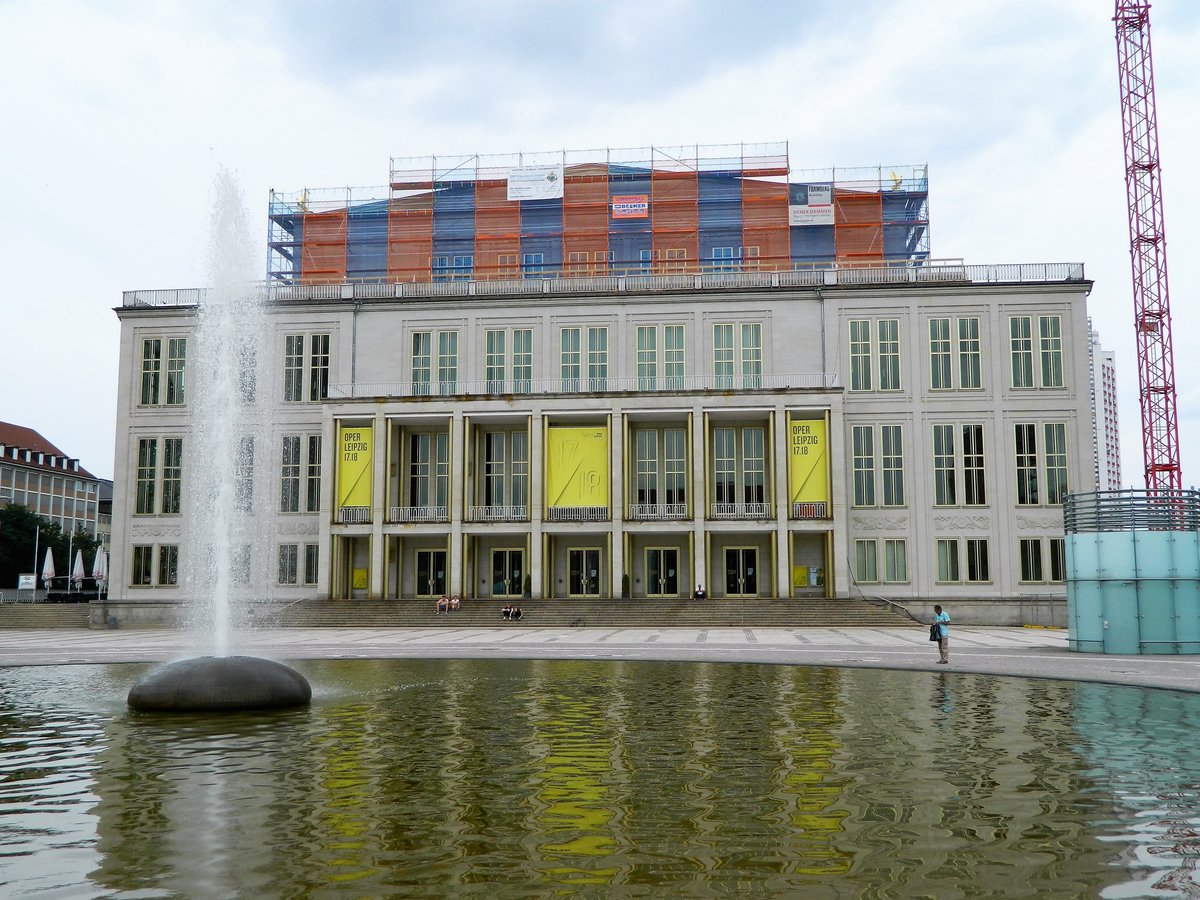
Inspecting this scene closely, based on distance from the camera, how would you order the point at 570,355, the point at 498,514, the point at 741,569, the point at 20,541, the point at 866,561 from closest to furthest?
the point at 866,561 → the point at 498,514 → the point at 741,569 → the point at 570,355 → the point at 20,541

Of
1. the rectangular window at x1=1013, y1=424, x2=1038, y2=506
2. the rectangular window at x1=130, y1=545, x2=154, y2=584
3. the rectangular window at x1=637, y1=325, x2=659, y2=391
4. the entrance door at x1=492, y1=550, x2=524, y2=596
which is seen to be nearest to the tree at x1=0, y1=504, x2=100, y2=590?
the rectangular window at x1=130, y1=545, x2=154, y2=584

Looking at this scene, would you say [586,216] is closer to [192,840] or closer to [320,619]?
[320,619]

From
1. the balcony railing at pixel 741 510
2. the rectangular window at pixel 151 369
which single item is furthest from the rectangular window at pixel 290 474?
the balcony railing at pixel 741 510

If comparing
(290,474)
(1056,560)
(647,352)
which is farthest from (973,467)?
(290,474)

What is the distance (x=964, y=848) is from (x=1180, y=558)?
2209 cm

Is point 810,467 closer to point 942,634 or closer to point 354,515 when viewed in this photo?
point 354,515

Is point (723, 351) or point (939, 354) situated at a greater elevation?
point (723, 351)

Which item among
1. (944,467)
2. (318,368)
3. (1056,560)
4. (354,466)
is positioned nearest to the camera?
(1056,560)

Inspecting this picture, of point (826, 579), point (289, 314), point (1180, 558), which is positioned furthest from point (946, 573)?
point (289, 314)

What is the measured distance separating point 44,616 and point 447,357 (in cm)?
2211

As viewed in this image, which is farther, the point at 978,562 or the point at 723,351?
the point at 723,351

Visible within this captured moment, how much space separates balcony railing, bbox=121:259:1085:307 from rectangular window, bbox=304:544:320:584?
1296 cm

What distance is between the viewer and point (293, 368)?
55.4 meters

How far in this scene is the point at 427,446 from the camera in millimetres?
54062
